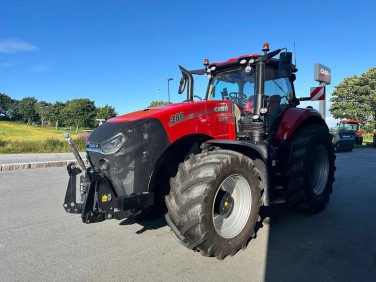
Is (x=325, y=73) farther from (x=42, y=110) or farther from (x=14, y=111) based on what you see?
(x=14, y=111)

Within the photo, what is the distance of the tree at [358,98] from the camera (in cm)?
3972

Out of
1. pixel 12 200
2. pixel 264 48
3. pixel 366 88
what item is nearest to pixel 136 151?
pixel 264 48

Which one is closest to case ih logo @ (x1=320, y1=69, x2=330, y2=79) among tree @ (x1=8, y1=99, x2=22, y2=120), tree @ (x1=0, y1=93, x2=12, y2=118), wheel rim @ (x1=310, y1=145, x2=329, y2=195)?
wheel rim @ (x1=310, y1=145, x2=329, y2=195)

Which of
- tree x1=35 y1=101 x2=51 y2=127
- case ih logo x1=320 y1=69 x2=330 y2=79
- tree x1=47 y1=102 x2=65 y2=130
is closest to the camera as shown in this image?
case ih logo x1=320 y1=69 x2=330 y2=79

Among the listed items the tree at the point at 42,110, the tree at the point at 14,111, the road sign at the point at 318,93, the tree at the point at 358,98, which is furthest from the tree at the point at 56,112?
the road sign at the point at 318,93

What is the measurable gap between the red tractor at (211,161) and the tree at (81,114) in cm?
7792

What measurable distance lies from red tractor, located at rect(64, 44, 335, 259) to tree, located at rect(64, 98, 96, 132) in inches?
3068

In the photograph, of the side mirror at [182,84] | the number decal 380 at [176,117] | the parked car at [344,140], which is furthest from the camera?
the parked car at [344,140]

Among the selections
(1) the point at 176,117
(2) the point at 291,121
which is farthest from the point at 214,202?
(2) the point at 291,121

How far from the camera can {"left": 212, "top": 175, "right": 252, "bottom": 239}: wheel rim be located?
157 inches

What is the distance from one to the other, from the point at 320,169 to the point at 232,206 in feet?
8.87

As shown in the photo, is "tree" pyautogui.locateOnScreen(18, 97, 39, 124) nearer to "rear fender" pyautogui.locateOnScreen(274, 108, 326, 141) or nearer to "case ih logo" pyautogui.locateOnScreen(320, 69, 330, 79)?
"case ih logo" pyautogui.locateOnScreen(320, 69, 330, 79)

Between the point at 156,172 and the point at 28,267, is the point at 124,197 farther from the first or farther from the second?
the point at 28,267

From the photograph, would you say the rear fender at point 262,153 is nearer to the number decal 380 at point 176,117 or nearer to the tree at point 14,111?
the number decal 380 at point 176,117
